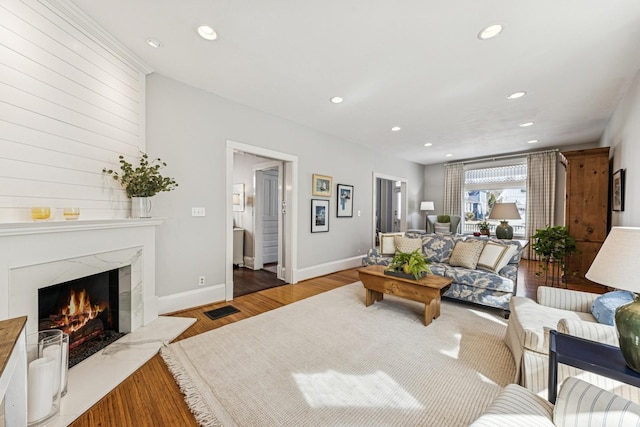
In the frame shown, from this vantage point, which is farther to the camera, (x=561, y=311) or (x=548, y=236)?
(x=548, y=236)

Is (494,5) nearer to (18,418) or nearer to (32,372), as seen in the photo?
(18,418)

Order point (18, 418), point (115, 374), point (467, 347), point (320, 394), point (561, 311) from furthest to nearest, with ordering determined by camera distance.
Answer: point (467, 347) → point (561, 311) → point (115, 374) → point (320, 394) → point (18, 418)

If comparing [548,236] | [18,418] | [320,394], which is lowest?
[320,394]

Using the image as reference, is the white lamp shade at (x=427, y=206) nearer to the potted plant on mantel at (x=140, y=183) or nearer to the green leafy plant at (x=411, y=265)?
the green leafy plant at (x=411, y=265)

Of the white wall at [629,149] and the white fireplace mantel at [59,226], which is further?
the white wall at [629,149]

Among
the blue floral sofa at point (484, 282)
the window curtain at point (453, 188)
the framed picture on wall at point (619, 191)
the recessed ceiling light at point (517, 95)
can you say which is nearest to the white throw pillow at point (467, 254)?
the blue floral sofa at point (484, 282)

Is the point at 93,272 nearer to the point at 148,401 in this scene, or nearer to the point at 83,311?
the point at 83,311

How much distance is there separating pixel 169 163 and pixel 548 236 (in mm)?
5454

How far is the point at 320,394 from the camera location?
170 cm

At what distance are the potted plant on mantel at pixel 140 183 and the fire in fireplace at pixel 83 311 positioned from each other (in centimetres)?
65

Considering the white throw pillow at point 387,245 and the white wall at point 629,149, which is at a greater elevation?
the white wall at point 629,149

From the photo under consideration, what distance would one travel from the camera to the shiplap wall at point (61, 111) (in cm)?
166

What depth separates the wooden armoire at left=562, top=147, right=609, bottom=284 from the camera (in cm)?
384

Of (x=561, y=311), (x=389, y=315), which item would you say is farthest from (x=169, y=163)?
(x=561, y=311)
